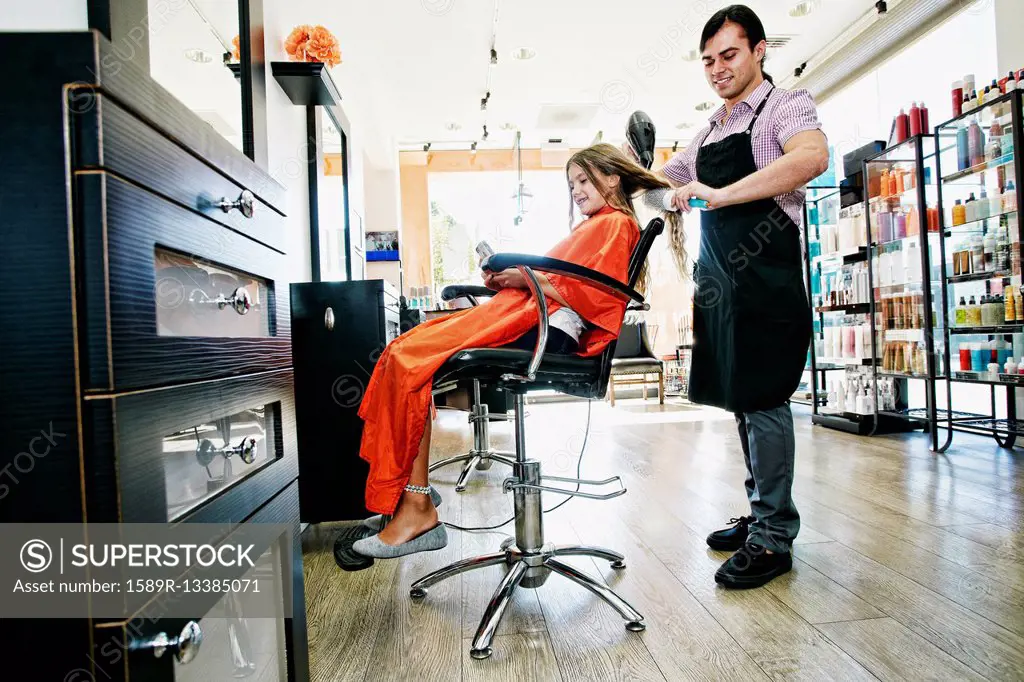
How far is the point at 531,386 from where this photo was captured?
147 cm

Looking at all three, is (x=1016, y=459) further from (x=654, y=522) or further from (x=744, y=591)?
(x=744, y=591)

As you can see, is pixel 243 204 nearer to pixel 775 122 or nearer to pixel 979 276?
pixel 775 122

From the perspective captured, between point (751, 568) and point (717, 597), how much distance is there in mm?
149

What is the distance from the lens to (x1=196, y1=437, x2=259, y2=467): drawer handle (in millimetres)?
793

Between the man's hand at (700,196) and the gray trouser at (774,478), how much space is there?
1.91 ft

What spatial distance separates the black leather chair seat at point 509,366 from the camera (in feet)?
4.58

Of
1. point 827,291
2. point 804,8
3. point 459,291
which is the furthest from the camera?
point 804,8

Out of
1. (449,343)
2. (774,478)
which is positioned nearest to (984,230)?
(774,478)

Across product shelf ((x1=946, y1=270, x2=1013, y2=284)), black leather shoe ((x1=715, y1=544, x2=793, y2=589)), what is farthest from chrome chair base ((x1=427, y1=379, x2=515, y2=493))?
product shelf ((x1=946, y1=270, x2=1013, y2=284))

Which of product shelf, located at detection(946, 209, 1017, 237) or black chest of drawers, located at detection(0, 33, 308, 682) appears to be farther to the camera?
product shelf, located at detection(946, 209, 1017, 237)

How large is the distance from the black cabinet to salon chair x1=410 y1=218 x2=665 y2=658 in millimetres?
587

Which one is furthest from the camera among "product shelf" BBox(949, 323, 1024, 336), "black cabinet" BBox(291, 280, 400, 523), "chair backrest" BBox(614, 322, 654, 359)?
"chair backrest" BBox(614, 322, 654, 359)

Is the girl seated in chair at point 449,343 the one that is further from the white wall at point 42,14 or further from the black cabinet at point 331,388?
the white wall at point 42,14

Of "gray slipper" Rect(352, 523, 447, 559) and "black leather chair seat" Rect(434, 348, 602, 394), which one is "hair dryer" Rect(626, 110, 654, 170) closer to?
"black leather chair seat" Rect(434, 348, 602, 394)
